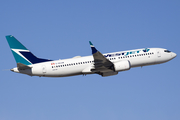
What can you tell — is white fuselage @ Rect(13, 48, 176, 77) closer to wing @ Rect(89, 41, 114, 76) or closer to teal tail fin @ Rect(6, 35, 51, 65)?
wing @ Rect(89, 41, 114, 76)

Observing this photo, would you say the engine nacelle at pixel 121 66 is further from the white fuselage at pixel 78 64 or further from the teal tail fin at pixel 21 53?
the teal tail fin at pixel 21 53

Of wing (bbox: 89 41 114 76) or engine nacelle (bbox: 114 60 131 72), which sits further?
engine nacelle (bbox: 114 60 131 72)

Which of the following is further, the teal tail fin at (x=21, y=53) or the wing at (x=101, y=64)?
the teal tail fin at (x=21, y=53)

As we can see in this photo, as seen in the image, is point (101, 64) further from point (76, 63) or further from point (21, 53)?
point (21, 53)

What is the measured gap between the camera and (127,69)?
5291 cm

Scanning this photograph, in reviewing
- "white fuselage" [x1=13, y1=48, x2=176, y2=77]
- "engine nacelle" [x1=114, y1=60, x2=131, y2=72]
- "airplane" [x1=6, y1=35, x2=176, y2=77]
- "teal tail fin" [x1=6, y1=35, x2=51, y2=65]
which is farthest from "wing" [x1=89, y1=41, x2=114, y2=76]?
"teal tail fin" [x1=6, y1=35, x2=51, y2=65]

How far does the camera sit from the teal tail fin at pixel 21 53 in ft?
175

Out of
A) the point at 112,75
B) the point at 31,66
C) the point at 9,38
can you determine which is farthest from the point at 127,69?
the point at 9,38

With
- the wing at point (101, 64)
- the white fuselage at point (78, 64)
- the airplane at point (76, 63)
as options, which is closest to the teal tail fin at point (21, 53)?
the airplane at point (76, 63)

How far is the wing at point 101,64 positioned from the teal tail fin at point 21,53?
35.9 ft

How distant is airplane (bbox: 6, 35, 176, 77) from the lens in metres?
51.7

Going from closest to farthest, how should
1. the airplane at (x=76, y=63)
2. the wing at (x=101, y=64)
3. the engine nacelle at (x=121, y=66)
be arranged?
the wing at (x=101, y=64) < the airplane at (x=76, y=63) < the engine nacelle at (x=121, y=66)

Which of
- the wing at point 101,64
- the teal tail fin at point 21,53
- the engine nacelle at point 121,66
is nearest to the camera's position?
the wing at point 101,64

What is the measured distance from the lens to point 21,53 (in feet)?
177
